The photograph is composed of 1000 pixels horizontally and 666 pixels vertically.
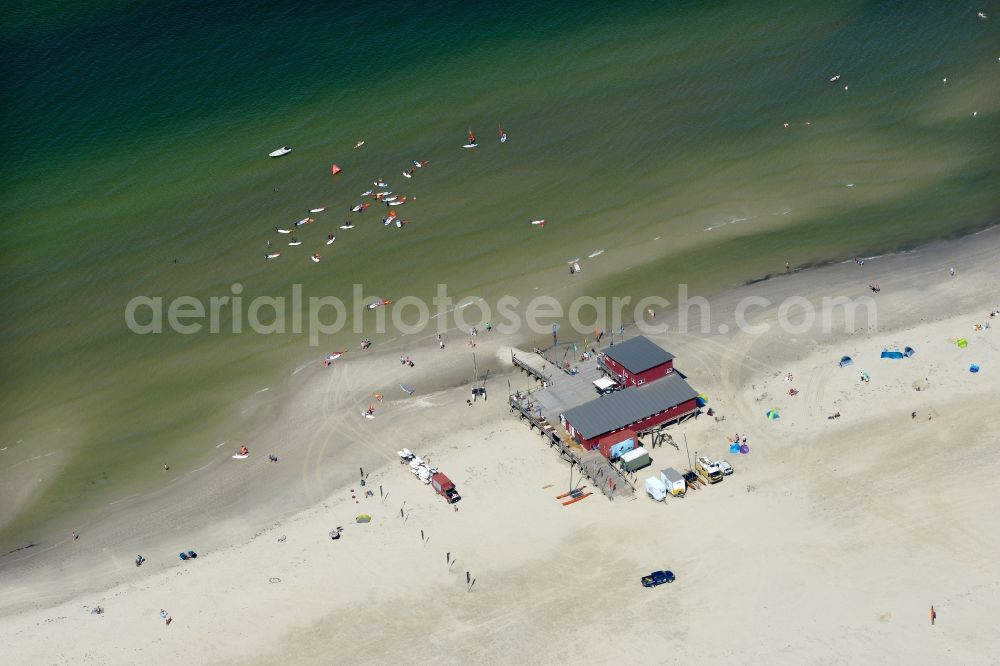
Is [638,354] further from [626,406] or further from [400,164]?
[400,164]

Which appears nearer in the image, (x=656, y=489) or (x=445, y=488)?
(x=656, y=489)

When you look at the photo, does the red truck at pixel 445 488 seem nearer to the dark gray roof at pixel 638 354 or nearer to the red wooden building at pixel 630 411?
the red wooden building at pixel 630 411

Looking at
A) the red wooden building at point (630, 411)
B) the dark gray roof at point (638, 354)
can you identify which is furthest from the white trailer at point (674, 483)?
the dark gray roof at point (638, 354)

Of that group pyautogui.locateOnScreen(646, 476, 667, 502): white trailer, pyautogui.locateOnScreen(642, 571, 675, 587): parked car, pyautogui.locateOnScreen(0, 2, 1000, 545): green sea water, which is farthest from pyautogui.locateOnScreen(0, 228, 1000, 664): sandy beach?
pyautogui.locateOnScreen(0, 2, 1000, 545): green sea water

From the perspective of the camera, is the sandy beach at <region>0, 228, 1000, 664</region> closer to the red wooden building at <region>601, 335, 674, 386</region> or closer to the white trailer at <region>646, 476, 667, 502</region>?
the white trailer at <region>646, 476, 667, 502</region>

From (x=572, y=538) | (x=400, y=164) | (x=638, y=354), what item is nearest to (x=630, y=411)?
(x=638, y=354)

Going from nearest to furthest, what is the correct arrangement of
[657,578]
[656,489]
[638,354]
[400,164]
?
1. [657,578]
2. [656,489]
3. [638,354]
4. [400,164]

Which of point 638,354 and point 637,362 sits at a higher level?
point 638,354
